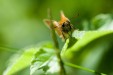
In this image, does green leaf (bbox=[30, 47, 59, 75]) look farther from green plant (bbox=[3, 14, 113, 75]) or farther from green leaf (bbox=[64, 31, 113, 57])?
green leaf (bbox=[64, 31, 113, 57])

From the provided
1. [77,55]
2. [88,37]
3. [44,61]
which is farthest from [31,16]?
[44,61]

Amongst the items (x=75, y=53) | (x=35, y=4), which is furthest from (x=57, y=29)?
(x=35, y=4)

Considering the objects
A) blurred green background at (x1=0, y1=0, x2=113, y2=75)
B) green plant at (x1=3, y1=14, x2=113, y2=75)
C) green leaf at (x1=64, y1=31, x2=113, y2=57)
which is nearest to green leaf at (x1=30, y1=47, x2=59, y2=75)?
green plant at (x1=3, y1=14, x2=113, y2=75)

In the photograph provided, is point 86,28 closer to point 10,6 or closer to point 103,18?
point 103,18

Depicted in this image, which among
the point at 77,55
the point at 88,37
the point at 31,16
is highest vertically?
the point at 31,16

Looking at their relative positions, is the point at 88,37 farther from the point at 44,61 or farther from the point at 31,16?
the point at 31,16

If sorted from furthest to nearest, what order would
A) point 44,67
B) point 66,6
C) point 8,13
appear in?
point 8,13 → point 66,6 → point 44,67

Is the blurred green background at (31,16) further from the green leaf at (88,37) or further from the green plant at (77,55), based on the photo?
the green leaf at (88,37)

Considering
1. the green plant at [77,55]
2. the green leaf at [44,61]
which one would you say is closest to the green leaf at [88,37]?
the green plant at [77,55]
